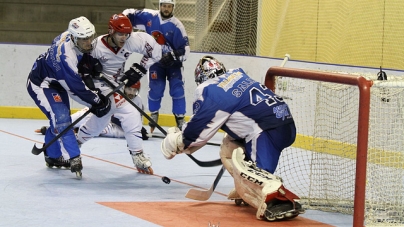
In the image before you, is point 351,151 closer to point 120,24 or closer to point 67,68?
point 120,24

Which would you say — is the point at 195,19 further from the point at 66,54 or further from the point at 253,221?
the point at 253,221

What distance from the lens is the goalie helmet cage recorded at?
4.28 meters

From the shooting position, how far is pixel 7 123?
901 centimetres

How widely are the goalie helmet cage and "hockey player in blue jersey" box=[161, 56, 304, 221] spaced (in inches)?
14.1

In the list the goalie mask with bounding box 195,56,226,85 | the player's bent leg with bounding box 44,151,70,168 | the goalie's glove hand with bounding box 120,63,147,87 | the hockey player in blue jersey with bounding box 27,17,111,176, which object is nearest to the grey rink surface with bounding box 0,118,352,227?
the player's bent leg with bounding box 44,151,70,168

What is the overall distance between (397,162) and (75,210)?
204 centimetres

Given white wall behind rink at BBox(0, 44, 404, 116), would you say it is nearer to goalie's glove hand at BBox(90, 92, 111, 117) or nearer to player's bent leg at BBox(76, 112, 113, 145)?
player's bent leg at BBox(76, 112, 113, 145)

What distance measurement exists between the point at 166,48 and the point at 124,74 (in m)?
2.20

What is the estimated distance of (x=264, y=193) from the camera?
4.48 meters

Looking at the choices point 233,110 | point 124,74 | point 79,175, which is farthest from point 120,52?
point 233,110

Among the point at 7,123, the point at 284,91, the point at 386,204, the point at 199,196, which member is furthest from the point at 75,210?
the point at 7,123

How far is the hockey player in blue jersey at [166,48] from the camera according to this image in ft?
27.2

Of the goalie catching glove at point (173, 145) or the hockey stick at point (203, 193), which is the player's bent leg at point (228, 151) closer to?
the hockey stick at point (203, 193)

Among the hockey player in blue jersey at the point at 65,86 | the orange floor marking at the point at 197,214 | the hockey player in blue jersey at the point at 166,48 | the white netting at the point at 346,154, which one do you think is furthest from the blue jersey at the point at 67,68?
the hockey player in blue jersey at the point at 166,48
